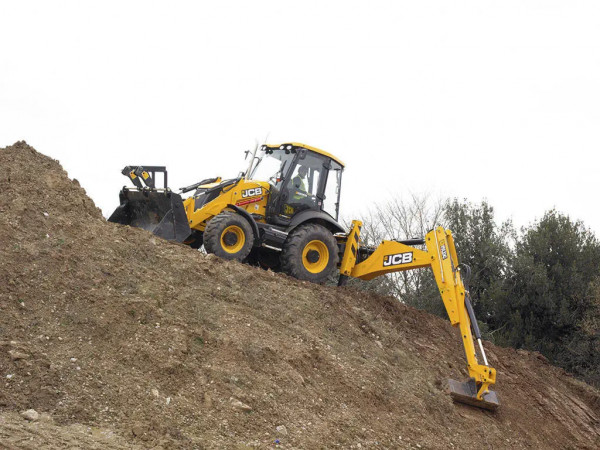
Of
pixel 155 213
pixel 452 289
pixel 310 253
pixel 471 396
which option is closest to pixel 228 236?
pixel 155 213

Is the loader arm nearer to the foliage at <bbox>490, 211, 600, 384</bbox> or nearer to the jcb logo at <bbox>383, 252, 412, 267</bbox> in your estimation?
the jcb logo at <bbox>383, 252, 412, 267</bbox>

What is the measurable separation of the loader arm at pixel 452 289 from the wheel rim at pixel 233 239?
7.69ft

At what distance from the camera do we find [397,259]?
1030cm

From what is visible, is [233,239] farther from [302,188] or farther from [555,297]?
[555,297]

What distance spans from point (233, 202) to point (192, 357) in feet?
13.9

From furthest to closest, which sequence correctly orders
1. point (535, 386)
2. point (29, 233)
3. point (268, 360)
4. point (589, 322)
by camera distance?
1. point (589, 322)
2. point (535, 386)
3. point (29, 233)
4. point (268, 360)

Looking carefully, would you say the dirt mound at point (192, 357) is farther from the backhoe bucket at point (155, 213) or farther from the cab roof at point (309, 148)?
the cab roof at point (309, 148)

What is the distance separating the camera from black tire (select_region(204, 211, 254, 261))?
9562 millimetres

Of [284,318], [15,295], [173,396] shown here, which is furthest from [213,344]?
[15,295]

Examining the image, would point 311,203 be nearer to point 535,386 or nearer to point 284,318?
point 284,318

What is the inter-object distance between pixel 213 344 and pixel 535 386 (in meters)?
6.24

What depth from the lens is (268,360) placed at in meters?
6.93

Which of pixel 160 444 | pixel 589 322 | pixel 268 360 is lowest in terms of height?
pixel 160 444

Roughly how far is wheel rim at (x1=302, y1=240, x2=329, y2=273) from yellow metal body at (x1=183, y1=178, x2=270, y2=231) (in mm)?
960
